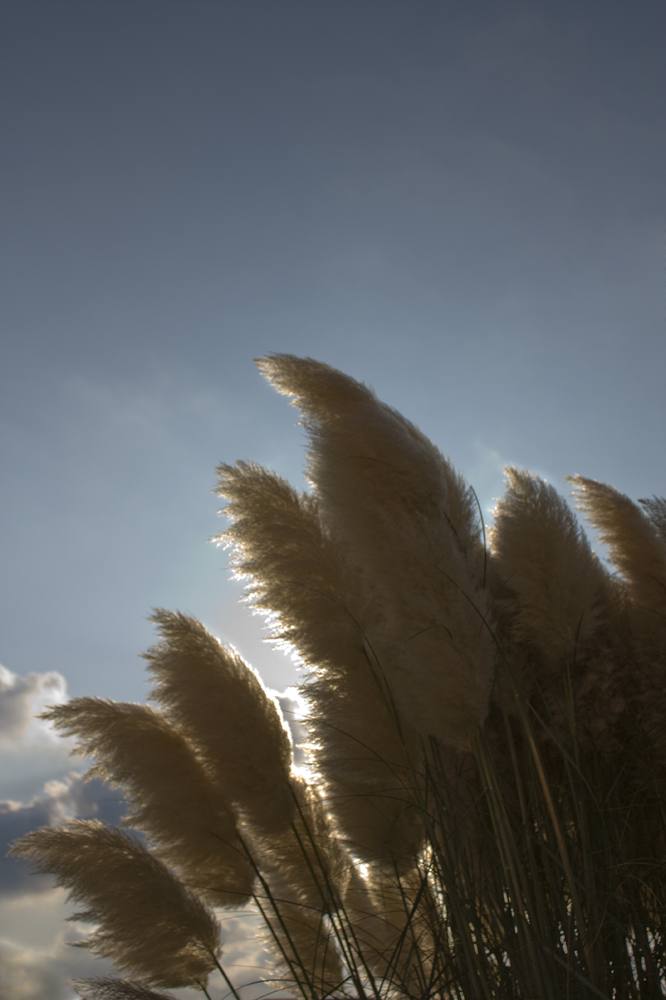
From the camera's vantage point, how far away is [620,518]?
6.38 ft

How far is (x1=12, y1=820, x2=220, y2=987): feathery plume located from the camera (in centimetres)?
161

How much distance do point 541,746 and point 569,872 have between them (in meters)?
0.49

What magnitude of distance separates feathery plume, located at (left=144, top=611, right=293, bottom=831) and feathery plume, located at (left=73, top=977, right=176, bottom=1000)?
0.45 m

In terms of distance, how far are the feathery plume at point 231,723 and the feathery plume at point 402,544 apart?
1.20 ft

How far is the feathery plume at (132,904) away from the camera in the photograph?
1.61 m

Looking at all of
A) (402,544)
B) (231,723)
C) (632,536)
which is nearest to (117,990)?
(231,723)

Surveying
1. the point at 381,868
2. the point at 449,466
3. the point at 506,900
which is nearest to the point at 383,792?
the point at 381,868

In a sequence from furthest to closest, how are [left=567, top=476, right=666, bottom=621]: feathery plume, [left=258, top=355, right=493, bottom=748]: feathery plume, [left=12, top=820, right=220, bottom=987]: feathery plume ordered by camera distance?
[left=567, top=476, right=666, bottom=621]: feathery plume, [left=12, top=820, right=220, bottom=987]: feathery plume, [left=258, top=355, right=493, bottom=748]: feathery plume

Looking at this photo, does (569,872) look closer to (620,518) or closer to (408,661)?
(408,661)

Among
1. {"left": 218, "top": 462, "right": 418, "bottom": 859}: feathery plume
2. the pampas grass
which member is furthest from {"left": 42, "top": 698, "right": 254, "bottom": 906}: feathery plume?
{"left": 218, "top": 462, "right": 418, "bottom": 859}: feathery plume

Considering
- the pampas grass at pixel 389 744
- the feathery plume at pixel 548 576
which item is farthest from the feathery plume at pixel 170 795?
the feathery plume at pixel 548 576

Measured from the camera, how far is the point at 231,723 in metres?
1.64

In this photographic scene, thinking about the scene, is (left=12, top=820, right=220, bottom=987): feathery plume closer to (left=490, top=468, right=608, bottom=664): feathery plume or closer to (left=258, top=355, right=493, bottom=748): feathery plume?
(left=258, top=355, right=493, bottom=748): feathery plume

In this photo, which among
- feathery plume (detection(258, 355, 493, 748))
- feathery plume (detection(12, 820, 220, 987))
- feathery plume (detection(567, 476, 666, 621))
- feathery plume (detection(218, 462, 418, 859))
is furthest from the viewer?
feathery plume (detection(567, 476, 666, 621))
